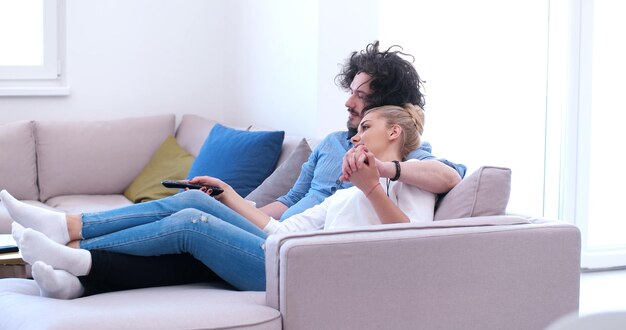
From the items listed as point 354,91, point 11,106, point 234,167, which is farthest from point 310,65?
point 11,106

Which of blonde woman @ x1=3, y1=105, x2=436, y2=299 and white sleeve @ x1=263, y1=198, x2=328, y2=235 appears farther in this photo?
white sleeve @ x1=263, y1=198, x2=328, y2=235

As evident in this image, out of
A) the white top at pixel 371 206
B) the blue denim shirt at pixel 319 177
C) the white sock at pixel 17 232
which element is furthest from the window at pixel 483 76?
the white sock at pixel 17 232

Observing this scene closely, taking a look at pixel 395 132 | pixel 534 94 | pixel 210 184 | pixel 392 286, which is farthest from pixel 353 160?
pixel 534 94

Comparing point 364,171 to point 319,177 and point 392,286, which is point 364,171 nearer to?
point 392,286

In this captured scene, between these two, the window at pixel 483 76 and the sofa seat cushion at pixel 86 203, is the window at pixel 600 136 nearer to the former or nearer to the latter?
the window at pixel 483 76

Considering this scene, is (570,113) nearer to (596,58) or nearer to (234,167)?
(596,58)

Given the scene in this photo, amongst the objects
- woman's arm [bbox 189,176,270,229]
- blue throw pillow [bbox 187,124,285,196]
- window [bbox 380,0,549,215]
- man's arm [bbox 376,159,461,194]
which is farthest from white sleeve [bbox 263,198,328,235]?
window [bbox 380,0,549,215]

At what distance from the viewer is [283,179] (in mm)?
3740

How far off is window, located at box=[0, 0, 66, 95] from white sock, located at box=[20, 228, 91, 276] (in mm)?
2890

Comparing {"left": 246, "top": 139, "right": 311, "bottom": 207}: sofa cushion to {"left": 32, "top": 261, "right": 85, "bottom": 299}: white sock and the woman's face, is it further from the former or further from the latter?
{"left": 32, "top": 261, "right": 85, "bottom": 299}: white sock

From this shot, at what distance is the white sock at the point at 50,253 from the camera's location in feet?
7.96

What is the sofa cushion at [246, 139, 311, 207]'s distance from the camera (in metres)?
3.71

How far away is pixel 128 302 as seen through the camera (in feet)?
7.64

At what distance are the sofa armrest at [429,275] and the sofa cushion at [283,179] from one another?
1332 mm
